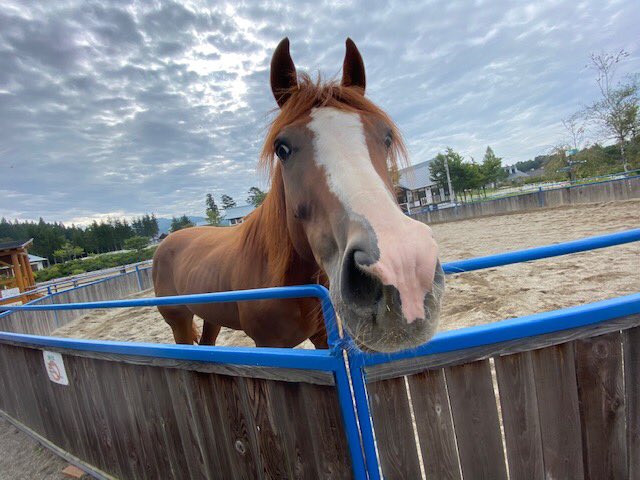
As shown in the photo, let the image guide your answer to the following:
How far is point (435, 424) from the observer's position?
1.25 m

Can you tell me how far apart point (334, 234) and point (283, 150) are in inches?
23.8

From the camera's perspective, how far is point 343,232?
1181 mm

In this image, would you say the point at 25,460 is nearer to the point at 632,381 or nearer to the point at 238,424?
the point at 238,424

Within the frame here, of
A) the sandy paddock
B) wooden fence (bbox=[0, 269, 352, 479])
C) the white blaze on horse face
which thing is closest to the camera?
the white blaze on horse face

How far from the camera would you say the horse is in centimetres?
96

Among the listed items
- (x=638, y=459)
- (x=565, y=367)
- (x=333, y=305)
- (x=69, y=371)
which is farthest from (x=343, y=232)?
(x=69, y=371)

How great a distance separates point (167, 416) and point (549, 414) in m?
1.99

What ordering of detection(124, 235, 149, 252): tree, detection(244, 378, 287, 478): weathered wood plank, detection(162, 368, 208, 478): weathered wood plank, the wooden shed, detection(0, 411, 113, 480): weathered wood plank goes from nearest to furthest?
detection(244, 378, 287, 478): weathered wood plank → detection(162, 368, 208, 478): weathered wood plank → detection(0, 411, 113, 480): weathered wood plank → the wooden shed → detection(124, 235, 149, 252): tree

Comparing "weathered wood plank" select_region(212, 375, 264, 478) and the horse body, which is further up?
the horse body

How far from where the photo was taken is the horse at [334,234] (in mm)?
958

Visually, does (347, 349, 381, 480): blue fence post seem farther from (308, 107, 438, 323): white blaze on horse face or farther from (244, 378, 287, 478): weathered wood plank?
(244, 378, 287, 478): weathered wood plank

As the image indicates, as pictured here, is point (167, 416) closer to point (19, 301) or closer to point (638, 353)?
point (638, 353)

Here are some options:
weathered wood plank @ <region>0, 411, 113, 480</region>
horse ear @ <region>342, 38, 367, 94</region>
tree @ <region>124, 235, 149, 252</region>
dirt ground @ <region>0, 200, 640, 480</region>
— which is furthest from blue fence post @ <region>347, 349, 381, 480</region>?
tree @ <region>124, 235, 149, 252</region>

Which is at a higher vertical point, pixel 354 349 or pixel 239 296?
pixel 239 296
